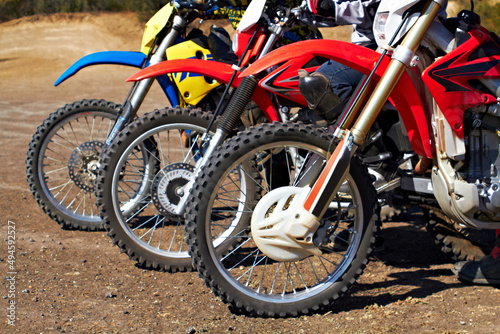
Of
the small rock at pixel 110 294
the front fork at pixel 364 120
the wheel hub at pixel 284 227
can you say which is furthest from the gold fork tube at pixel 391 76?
the small rock at pixel 110 294

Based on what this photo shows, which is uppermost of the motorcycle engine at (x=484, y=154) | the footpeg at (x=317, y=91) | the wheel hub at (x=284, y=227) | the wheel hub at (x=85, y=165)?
the footpeg at (x=317, y=91)

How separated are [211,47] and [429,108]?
202cm

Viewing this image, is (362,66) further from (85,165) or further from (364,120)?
(85,165)

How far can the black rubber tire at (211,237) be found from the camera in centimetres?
311

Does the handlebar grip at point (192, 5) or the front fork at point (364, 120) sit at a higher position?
the handlebar grip at point (192, 5)

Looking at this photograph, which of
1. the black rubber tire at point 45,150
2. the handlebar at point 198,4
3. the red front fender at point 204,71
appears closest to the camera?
the red front fender at point 204,71

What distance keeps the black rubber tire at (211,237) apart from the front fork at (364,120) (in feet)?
0.53

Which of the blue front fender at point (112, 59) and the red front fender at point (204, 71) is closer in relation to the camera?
the red front fender at point (204, 71)

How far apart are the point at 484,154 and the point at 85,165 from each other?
3.16 metres

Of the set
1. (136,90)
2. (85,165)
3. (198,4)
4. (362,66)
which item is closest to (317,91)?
(362,66)

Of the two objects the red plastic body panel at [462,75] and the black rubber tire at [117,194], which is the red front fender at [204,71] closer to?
the black rubber tire at [117,194]

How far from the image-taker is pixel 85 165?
16.5 feet

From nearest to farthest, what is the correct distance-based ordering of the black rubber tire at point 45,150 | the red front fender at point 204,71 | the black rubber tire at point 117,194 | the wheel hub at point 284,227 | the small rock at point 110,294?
1. the wheel hub at point 284,227
2. the small rock at point 110,294
3. the red front fender at point 204,71
4. the black rubber tire at point 117,194
5. the black rubber tire at point 45,150

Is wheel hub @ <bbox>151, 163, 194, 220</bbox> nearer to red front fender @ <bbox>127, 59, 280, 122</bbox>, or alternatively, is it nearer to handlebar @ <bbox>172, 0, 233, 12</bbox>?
red front fender @ <bbox>127, 59, 280, 122</bbox>
